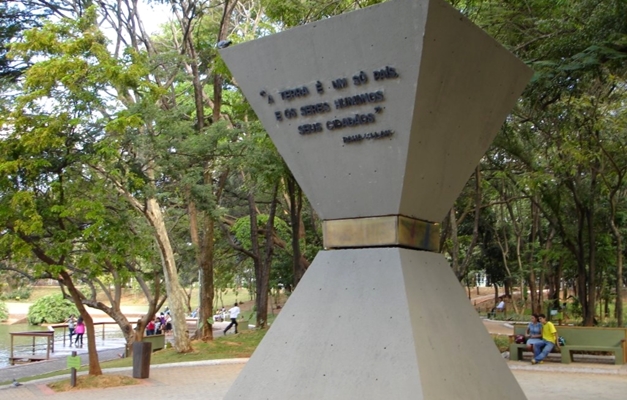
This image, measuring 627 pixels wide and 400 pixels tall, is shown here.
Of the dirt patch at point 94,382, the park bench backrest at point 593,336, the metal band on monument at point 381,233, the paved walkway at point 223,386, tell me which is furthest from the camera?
the park bench backrest at point 593,336

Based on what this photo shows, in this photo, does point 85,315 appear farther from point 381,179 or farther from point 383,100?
point 383,100

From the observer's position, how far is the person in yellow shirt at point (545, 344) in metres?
14.2

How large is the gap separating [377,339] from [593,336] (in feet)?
34.0

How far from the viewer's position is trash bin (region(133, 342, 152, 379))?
1362 centimetres

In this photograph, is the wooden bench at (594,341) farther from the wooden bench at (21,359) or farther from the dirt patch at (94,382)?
the wooden bench at (21,359)

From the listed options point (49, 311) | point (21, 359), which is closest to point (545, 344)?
point (21, 359)

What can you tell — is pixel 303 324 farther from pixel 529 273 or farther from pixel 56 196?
pixel 529 273

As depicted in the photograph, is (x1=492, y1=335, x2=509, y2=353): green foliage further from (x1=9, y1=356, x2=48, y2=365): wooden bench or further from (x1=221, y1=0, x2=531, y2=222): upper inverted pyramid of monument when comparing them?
(x1=9, y1=356, x2=48, y2=365): wooden bench

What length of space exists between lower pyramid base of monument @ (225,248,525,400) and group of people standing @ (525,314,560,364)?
8.36 m

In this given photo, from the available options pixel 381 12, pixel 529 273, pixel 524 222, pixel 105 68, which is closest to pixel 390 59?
pixel 381 12

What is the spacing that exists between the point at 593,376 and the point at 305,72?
922 cm

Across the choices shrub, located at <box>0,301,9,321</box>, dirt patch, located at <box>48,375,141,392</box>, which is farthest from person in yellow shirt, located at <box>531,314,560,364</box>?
shrub, located at <box>0,301,9,321</box>

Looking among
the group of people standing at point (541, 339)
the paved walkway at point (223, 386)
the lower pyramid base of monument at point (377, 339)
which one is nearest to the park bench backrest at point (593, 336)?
the group of people standing at point (541, 339)

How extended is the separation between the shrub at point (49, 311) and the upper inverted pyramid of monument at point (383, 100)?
125ft
